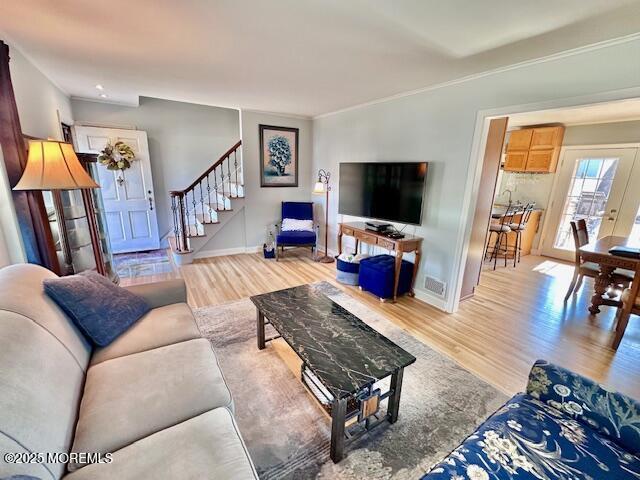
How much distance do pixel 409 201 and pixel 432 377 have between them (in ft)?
6.23

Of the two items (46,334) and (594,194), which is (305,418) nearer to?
(46,334)

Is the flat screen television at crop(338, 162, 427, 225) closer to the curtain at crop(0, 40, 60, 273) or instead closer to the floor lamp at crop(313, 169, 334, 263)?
the floor lamp at crop(313, 169, 334, 263)

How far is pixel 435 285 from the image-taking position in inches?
126

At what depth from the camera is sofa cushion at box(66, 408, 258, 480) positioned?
3.00ft

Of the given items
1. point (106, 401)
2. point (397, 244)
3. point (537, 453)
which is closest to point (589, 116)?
point (397, 244)

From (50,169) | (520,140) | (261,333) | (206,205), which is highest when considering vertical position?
(520,140)

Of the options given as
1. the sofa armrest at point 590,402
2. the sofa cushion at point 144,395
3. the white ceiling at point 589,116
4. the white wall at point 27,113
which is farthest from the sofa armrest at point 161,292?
the white ceiling at point 589,116

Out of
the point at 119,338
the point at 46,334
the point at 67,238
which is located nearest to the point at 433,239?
the point at 119,338

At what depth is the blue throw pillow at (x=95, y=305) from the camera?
149cm

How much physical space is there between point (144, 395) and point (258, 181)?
409 cm

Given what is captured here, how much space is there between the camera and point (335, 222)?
486 centimetres

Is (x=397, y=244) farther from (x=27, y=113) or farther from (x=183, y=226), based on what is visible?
(x=27, y=113)

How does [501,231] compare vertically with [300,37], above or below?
below

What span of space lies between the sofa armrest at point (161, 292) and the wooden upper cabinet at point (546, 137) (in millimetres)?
6122
